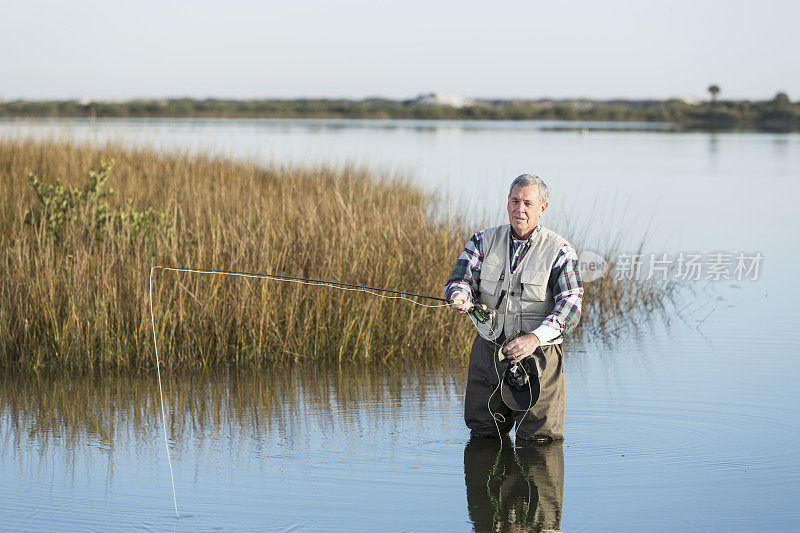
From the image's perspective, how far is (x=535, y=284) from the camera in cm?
504

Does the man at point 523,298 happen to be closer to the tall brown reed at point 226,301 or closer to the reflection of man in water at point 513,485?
the reflection of man in water at point 513,485

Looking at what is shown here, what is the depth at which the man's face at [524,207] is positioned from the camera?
493cm

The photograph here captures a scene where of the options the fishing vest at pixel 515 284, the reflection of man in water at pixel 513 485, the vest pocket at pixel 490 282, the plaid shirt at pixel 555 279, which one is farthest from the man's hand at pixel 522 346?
the reflection of man in water at pixel 513 485

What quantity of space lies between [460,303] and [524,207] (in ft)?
1.91

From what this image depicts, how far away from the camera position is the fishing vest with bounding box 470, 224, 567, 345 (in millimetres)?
5047

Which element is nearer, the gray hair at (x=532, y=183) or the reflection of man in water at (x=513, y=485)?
the reflection of man in water at (x=513, y=485)

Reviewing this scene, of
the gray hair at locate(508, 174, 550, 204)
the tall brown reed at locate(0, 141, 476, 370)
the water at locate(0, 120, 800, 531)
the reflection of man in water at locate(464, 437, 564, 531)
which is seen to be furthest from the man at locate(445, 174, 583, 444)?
the tall brown reed at locate(0, 141, 476, 370)

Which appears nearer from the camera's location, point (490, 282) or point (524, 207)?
→ point (524, 207)

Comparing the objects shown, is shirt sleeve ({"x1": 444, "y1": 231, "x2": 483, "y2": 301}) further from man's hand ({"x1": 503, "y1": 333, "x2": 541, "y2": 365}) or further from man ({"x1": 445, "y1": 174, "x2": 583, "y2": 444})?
man's hand ({"x1": 503, "y1": 333, "x2": 541, "y2": 365})

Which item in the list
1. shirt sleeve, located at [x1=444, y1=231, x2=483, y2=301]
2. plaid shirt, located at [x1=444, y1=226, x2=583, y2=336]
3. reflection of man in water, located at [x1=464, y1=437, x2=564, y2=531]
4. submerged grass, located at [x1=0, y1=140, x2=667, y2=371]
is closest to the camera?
reflection of man in water, located at [x1=464, y1=437, x2=564, y2=531]

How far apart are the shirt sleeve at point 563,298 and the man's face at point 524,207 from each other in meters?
0.23

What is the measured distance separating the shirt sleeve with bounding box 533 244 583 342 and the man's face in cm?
23

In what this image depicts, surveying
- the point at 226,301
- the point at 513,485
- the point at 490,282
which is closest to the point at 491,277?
the point at 490,282

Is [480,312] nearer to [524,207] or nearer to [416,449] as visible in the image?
[524,207]
